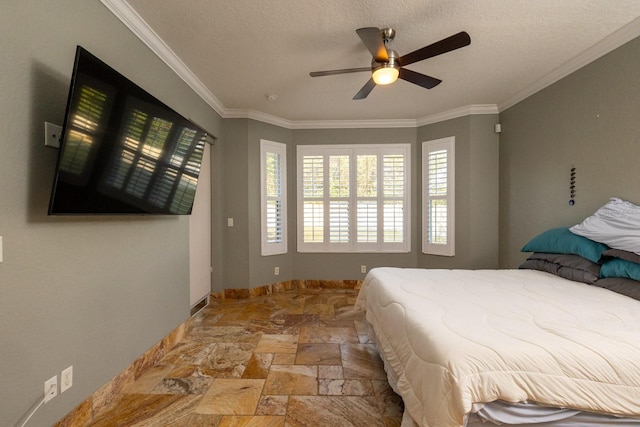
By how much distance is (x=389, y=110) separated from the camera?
3764 millimetres

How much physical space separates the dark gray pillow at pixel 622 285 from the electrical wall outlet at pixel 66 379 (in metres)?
3.36

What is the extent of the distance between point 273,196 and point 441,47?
9.26ft

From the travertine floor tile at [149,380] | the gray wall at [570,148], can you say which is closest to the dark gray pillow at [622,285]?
the gray wall at [570,148]

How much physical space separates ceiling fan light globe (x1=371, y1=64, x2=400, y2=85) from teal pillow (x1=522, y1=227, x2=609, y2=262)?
6.56 ft

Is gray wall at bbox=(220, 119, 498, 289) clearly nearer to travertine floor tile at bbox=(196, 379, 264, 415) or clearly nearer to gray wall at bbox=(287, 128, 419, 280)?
gray wall at bbox=(287, 128, 419, 280)

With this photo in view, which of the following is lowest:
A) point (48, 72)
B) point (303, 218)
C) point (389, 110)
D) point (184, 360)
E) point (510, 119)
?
point (184, 360)

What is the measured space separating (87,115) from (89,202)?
0.45 m

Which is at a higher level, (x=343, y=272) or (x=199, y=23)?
(x=199, y=23)

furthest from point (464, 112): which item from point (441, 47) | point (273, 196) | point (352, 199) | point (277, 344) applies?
point (277, 344)

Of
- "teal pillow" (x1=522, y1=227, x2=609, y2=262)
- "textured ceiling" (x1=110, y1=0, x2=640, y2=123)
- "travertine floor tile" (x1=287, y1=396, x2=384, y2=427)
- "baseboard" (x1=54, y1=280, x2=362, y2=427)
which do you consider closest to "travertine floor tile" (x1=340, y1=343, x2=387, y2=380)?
"travertine floor tile" (x1=287, y1=396, x2=384, y2=427)

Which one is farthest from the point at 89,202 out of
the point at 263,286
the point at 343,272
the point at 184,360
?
the point at 343,272

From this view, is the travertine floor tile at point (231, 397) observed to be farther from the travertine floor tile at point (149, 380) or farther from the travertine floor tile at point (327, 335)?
the travertine floor tile at point (327, 335)

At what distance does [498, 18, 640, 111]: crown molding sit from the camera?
2066 mm

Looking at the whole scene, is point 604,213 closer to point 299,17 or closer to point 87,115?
point 299,17
